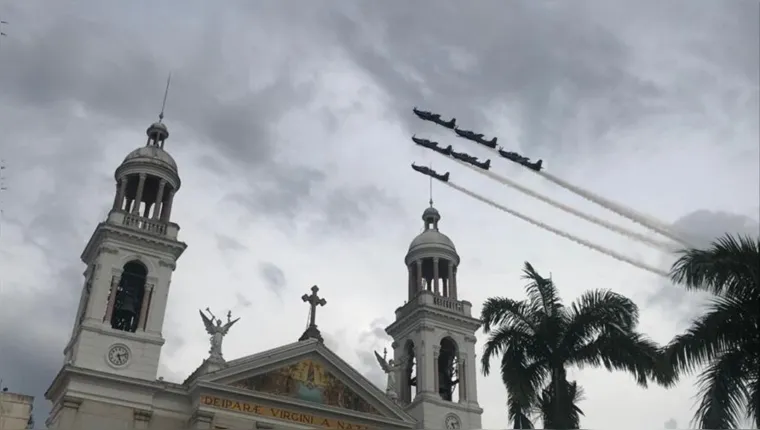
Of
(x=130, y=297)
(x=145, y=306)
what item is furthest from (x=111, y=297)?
(x=145, y=306)

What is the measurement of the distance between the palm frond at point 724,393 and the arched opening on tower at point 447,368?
78.3 feet

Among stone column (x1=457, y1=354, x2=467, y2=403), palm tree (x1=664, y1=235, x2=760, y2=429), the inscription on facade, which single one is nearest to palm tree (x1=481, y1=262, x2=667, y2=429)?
→ palm tree (x1=664, y1=235, x2=760, y2=429)

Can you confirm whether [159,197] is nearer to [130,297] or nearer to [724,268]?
[130,297]

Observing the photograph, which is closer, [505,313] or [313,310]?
[505,313]

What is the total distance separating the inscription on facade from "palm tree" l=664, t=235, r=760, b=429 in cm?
1939

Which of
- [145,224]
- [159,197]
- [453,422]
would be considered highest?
[159,197]

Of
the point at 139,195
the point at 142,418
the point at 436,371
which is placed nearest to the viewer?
the point at 142,418

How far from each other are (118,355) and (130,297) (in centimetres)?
298

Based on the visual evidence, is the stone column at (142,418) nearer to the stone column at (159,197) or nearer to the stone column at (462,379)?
the stone column at (159,197)

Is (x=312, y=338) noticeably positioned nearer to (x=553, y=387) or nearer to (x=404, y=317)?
(x=404, y=317)

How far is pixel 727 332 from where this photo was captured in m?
15.8

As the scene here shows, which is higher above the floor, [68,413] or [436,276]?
[436,276]

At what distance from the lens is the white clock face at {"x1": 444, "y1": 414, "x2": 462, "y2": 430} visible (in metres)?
36.9

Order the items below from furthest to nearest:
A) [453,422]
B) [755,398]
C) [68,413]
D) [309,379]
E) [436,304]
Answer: [436,304] < [453,422] < [309,379] < [68,413] < [755,398]
